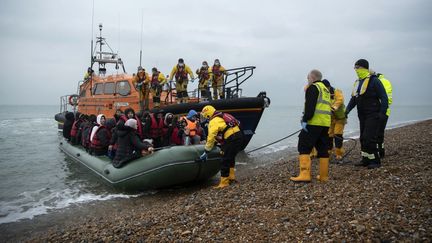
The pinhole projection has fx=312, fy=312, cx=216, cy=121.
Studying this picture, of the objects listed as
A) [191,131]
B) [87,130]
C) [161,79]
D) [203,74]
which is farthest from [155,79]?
[191,131]

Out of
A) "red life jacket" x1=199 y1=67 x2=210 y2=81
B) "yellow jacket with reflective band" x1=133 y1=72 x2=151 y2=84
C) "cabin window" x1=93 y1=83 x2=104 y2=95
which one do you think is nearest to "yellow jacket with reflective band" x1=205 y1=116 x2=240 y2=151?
"red life jacket" x1=199 y1=67 x2=210 y2=81

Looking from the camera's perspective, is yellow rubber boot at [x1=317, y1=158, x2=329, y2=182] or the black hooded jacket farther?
the black hooded jacket

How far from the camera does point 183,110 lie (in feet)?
31.4

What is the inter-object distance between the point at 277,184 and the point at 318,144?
2.72 ft

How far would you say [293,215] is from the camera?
3.22 meters

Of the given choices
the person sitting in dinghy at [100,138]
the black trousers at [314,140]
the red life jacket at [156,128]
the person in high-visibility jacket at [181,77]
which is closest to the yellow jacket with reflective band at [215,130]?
the black trousers at [314,140]

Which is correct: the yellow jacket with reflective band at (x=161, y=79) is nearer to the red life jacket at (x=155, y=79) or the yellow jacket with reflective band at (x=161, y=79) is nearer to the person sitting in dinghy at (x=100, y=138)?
the red life jacket at (x=155, y=79)

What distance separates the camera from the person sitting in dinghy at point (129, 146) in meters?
6.05

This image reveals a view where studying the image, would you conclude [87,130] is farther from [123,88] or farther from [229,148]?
[229,148]

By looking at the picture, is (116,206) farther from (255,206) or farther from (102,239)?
(255,206)

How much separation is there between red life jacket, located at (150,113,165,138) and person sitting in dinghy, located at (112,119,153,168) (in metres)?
0.99

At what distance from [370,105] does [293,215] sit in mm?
2479

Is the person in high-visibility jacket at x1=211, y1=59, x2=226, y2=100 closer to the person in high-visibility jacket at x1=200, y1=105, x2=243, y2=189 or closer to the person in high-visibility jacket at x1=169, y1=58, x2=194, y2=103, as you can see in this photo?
the person in high-visibility jacket at x1=169, y1=58, x2=194, y2=103

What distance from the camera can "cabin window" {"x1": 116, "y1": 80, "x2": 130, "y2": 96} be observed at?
10.8m
